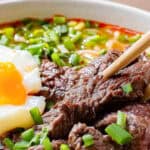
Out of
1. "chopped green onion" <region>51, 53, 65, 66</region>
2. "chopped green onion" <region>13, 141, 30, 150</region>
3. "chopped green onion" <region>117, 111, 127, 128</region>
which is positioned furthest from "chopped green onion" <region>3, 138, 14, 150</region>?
"chopped green onion" <region>51, 53, 65, 66</region>

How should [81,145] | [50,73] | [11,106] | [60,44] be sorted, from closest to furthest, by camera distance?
1. [81,145]
2. [11,106]
3. [50,73]
4. [60,44]

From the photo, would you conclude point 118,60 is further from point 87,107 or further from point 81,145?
point 81,145

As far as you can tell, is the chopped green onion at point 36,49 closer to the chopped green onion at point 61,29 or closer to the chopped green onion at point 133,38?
the chopped green onion at point 61,29

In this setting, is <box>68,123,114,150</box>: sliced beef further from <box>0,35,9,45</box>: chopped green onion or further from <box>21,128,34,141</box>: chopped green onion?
<box>0,35,9,45</box>: chopped green onion

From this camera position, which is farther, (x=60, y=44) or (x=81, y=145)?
(x=60, y=44)

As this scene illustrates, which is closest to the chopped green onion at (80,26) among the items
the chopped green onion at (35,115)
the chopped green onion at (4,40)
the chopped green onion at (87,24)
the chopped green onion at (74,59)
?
the chopped green onion at (87,24)

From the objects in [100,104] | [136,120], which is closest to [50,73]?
[100,104]
